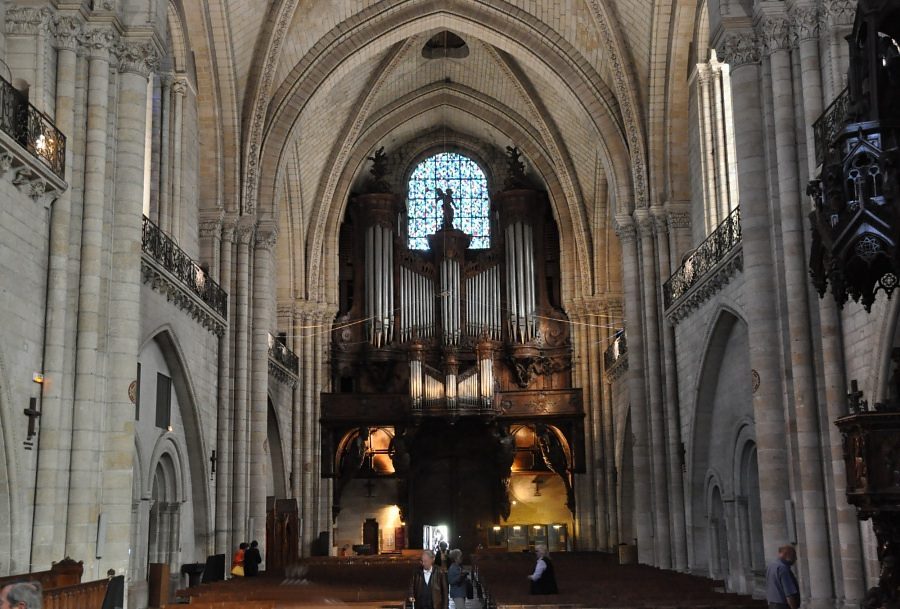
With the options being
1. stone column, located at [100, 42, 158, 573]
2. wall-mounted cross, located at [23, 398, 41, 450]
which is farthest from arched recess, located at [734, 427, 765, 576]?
wall-mounted cross, located at [23, 398, 41, 450]

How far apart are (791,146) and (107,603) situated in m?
9.31

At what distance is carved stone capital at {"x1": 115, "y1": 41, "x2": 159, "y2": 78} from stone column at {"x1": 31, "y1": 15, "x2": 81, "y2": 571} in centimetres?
67

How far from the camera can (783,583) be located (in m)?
10.5

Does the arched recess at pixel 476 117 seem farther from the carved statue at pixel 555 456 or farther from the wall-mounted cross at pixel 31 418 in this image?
the wall-mounted cross at pixel 31 418

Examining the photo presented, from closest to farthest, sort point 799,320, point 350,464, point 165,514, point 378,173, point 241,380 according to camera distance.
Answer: point 799,320, point 165,514, point 241,380, point 350,464, point 378,173

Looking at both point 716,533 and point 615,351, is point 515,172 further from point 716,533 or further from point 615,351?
point 716,533

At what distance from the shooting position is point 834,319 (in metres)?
12.7

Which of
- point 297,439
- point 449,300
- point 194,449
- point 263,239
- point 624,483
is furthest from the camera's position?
point 449,300

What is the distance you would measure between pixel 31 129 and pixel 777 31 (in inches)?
356

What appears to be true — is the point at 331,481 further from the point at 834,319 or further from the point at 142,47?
the point at 834,319

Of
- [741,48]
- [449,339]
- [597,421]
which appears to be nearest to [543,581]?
[741,48]

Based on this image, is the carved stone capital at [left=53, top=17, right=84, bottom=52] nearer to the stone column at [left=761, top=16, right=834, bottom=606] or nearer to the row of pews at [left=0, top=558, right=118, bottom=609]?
the row of pews at [left=0, top=558, right=118, bottom=609]

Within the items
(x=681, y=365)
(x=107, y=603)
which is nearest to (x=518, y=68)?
(x=681, y=365)

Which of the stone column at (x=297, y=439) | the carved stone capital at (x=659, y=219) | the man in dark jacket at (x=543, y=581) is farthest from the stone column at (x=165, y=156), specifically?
the stone column at (x=297, y=439)
